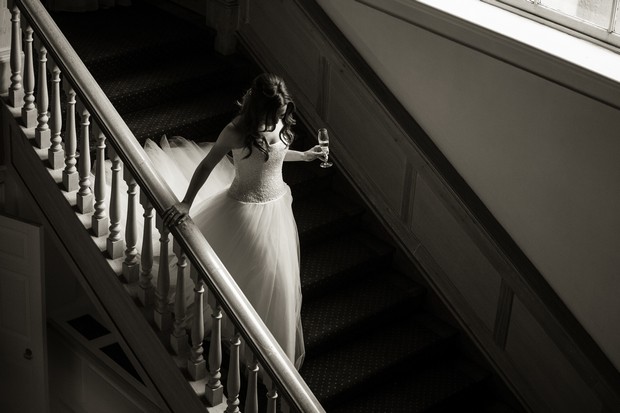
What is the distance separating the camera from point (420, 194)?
17.9 ft

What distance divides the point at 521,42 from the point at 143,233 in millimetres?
1970

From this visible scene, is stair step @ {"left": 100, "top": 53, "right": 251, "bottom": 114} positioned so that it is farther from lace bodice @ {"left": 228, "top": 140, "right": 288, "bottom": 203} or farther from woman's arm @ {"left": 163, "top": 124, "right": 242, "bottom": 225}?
Result: woman's arm @ {"left": 163, "top": 124, "right": 242, "bottom": 225}

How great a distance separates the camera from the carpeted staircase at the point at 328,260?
17.3 ft

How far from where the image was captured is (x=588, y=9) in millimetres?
4727

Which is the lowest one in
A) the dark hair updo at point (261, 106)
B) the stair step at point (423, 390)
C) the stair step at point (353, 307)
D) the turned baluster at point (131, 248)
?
the stair step at point (423, 390)

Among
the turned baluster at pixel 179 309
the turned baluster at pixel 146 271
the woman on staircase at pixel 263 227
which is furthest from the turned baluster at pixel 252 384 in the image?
the turned baluster at pixel 146 271

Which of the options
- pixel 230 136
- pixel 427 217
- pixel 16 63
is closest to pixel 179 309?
→ pixel 230 136

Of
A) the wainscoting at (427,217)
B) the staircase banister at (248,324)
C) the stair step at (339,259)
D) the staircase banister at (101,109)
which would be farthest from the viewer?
the stair step at (339,259)

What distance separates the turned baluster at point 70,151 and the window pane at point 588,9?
236cm

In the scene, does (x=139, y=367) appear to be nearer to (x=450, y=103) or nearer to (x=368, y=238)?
(x=368, y=238)

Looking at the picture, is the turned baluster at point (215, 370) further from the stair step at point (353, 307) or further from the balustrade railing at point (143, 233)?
the stair step at point (353, 307)

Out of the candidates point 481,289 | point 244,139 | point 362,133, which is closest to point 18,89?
point 244,139

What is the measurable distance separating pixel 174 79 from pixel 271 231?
161cm

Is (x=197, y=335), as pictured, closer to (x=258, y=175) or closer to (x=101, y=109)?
(x=258, y=175)
